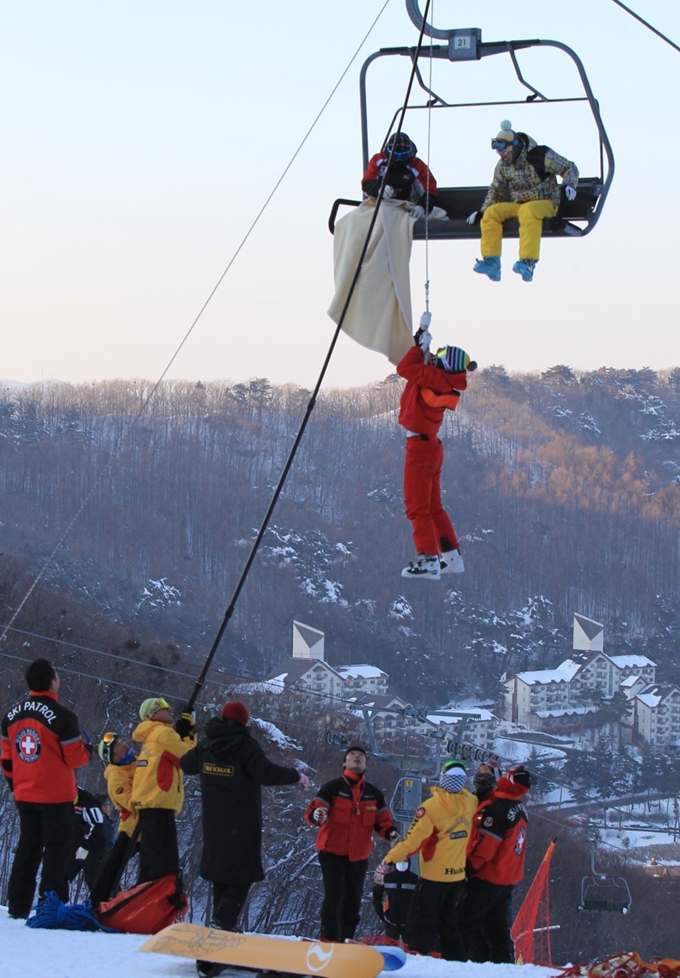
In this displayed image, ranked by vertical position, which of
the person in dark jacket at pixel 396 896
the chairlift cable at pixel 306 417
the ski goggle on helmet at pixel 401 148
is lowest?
the person in dark jacket at pixel 396 896

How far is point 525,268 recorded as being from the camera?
7375mm

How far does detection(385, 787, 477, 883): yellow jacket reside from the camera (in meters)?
6.26

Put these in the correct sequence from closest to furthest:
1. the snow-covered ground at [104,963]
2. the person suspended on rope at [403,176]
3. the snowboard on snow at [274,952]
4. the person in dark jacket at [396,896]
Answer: the snowboard on snow at [274,952]
the snow-covered ground at [104,963]
the person in dark jacket at [396,896]
the person suspended on rope at [403,176]

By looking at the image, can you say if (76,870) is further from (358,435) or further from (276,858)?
(358,435)

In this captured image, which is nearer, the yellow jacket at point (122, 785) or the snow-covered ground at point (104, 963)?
the snow-covered ground at point (104, 963)

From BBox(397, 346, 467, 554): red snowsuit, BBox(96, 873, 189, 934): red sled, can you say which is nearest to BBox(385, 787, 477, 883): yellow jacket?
BBox(96, 873, 189, 934): red sled

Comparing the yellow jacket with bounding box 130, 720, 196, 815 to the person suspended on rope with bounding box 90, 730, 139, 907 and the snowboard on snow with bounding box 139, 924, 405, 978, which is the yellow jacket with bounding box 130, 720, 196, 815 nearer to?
the person suspended on rope with bounding box 90, 730, 139, 907

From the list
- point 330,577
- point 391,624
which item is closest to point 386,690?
point 391,624

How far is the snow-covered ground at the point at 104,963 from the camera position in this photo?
5.17 meters

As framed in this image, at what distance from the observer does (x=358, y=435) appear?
156m

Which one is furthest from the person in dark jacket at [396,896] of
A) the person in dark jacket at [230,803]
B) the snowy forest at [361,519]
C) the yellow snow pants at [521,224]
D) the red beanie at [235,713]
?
the snowy forest at [361,519]

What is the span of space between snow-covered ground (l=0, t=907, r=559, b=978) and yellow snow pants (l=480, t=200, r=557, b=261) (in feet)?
12.1

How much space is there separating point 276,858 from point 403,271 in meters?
29.9

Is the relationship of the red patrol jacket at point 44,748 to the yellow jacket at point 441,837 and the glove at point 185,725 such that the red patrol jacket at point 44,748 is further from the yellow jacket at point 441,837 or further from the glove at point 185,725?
the yellow jacket at point 441,837
